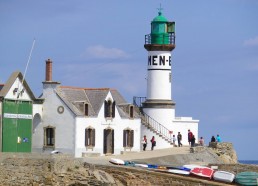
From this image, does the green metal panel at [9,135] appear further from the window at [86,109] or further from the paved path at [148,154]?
the window at [86,109]

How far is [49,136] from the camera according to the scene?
5609 centimetres

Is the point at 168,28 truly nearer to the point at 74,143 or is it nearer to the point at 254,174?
the point at 74,143

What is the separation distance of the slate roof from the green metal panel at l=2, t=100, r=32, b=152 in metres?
2.75

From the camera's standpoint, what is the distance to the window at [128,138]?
6012cm

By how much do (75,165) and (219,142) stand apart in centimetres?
2085

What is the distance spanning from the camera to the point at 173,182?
43.8 meters

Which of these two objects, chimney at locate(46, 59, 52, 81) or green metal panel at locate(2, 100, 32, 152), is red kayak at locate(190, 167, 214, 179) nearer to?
green metal panel at locate(2, 100, 32, 152)

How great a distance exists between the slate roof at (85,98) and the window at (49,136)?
5.60 feet

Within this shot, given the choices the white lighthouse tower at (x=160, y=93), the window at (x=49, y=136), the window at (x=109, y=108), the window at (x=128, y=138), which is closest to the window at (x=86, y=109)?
the window at (x=109, y=108)

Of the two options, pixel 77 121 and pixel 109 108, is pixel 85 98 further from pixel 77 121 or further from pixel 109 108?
pixel 77 121

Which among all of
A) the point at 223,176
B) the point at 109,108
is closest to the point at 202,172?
the point at 223,176

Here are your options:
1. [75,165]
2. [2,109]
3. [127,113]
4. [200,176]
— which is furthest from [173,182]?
[127,113]

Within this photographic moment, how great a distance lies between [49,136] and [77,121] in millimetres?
1841

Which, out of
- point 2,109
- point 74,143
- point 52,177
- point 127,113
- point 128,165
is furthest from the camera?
point 127,113
